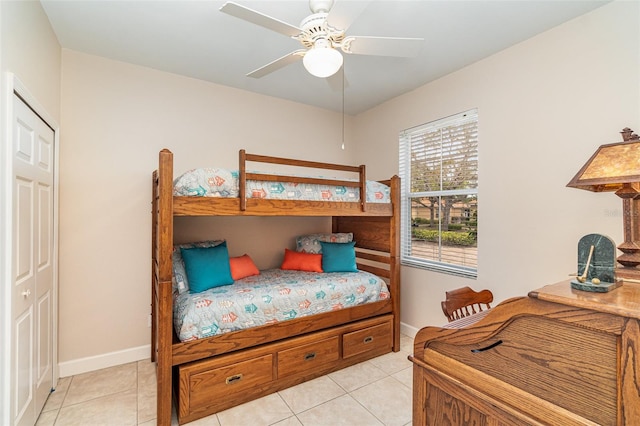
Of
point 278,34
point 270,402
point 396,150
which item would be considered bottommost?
point 270,402

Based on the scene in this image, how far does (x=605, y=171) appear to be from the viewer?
1184 mm

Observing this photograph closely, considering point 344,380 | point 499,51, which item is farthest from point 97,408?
point 499,51

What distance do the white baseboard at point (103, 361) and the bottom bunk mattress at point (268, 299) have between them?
934mm

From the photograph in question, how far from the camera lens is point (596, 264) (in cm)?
76

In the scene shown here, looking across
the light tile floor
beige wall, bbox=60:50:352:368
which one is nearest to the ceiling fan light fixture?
beige wall, bbox=60:50:352:368

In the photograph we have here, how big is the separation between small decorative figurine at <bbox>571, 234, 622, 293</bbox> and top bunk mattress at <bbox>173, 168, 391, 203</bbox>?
189cm

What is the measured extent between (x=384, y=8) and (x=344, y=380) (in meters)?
2.78

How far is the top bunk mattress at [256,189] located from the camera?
6.75 feet

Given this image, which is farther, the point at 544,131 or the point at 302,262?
the point at 302,262

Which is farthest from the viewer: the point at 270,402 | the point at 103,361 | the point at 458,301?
the point at 103,361

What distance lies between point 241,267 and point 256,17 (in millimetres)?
2200


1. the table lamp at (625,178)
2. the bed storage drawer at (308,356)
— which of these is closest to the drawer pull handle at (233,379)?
the bed storage drawer at (308,356)

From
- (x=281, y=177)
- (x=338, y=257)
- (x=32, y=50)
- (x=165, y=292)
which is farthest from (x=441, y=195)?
(x=32, y=50)

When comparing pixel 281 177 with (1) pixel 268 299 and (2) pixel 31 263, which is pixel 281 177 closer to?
(1) pixel 268 299
